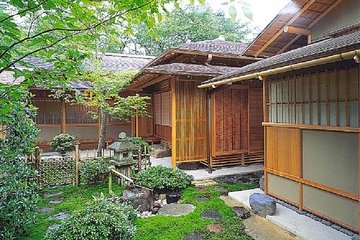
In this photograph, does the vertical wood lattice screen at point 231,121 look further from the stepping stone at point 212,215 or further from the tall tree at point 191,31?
the tall tree at point 191,31

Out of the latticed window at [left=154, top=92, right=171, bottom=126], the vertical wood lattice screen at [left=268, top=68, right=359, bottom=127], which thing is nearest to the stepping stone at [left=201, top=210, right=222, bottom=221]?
the vertical wood lattice screen at [left=268, top=68, right=359, bottom=127]

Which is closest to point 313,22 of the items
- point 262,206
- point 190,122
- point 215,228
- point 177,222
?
point 190,122

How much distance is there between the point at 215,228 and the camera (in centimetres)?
496

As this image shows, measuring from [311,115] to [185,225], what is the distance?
321 cm

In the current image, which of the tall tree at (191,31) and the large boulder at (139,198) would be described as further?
the tall tree at (191,31)

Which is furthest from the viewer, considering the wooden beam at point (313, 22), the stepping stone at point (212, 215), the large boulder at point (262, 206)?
the wooden beam at point (313, 22)

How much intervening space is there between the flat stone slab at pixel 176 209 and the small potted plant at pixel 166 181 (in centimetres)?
40

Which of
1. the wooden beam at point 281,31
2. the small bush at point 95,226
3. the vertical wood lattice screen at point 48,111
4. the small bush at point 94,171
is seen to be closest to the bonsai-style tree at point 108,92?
the small bush at point 94,171

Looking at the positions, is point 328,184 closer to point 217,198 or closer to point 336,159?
point 336,159

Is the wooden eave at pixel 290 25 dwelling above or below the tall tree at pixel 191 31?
below

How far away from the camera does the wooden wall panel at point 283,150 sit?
5473mm

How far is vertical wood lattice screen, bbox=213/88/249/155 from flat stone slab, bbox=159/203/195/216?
3.05 m

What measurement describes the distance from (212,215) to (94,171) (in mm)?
3871

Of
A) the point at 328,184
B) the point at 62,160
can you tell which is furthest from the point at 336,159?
the point at 62,160
